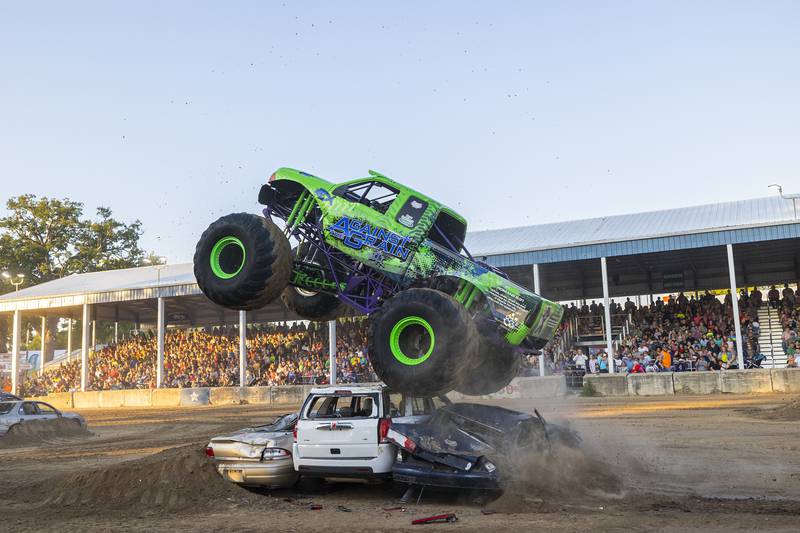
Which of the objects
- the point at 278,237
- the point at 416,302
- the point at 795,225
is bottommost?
the point at 416,302

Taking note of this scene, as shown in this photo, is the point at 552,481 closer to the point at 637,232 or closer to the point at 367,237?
the point at 367,237

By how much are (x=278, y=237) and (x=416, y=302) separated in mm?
2292

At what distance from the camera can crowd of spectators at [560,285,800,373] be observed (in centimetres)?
2552

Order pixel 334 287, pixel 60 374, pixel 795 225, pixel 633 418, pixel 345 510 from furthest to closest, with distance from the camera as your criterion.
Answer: pixel 60 374
pixel 795 225
pixel 633 418
pixel 334 287
pixel 345 510

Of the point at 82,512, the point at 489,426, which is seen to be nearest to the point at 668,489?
the point at 489,426

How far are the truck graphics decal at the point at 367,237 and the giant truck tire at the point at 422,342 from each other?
0.89m

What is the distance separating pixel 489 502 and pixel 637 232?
22944 millimetres

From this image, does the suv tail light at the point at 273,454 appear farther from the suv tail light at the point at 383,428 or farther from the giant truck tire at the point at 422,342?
the giant truck tire at the point at 422,342

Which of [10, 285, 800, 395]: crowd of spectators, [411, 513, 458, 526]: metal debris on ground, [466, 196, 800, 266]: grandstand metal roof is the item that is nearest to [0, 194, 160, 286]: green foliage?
[10, 285, 800, 395]: crowd of spectators

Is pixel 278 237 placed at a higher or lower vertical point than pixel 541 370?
higher

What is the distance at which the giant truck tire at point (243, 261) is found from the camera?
32.9ft

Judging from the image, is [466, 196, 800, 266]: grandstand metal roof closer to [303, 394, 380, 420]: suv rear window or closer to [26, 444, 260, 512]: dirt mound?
[303, 394, 380, 420]: suv rear window

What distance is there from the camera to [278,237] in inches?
399

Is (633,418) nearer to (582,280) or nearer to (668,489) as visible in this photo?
(668,489)
